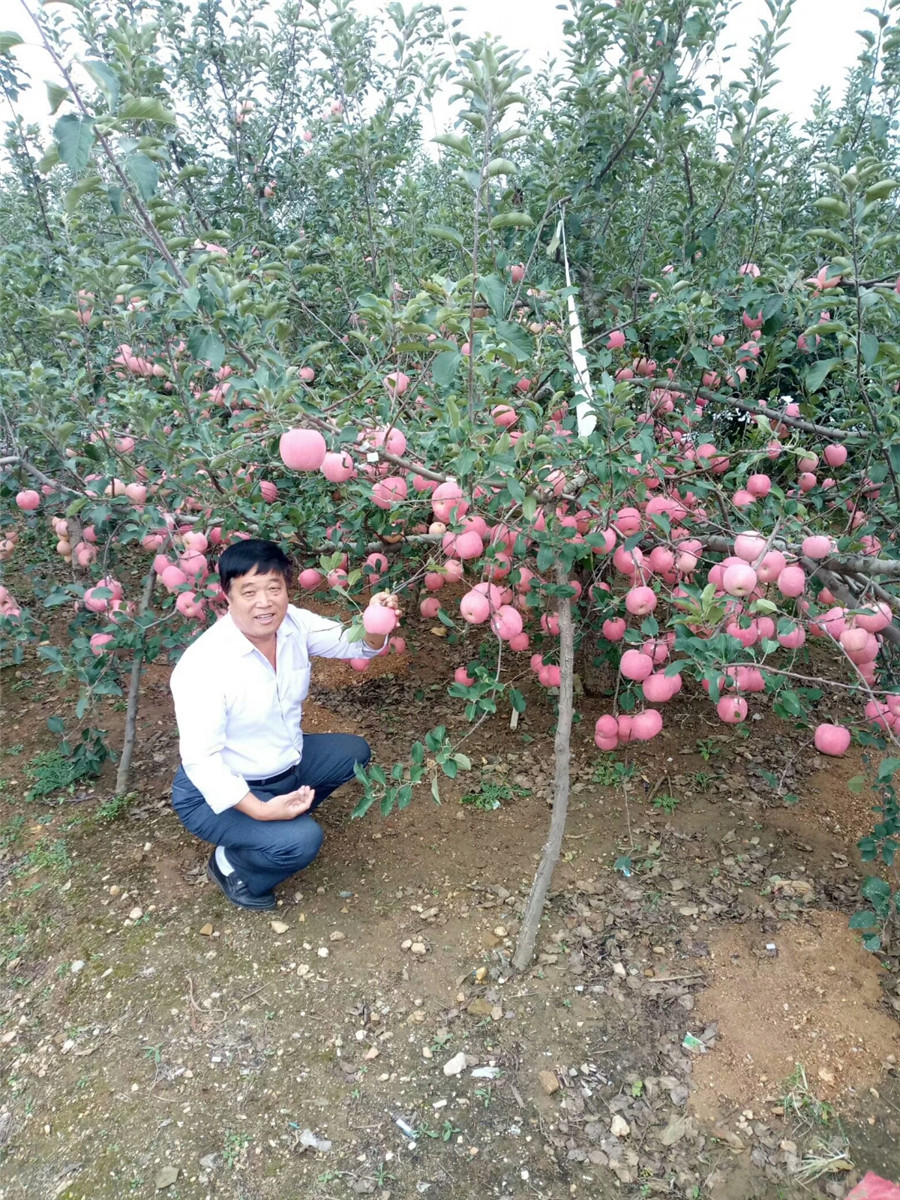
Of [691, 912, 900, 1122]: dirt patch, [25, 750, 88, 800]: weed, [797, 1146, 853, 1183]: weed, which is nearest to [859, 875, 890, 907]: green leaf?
[691, 912, 900, 1122]: dirt patch

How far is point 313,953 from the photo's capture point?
2150 mm

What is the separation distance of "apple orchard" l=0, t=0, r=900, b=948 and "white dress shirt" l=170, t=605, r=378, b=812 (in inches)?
10.3

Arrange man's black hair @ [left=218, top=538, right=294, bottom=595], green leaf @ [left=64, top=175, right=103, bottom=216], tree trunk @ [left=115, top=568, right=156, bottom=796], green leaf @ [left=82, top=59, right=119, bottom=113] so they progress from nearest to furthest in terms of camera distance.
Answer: green leaf @ [left=82, top=59, right=119, bottom=113] → green leaf @ [left=64, top=175, right=103, bottom=216] → man's black hair @ [left=218, top=538, right=294, bottom=595] → tree trunk @ [left=115, top=568, right=156, bottom=796]

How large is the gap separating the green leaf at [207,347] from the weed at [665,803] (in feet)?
6.71

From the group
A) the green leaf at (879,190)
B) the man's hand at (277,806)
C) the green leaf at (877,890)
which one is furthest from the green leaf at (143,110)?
the green leaf at (877,890)

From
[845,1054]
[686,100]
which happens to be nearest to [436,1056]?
[845,1054]

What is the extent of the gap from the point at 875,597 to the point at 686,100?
72.9 inches

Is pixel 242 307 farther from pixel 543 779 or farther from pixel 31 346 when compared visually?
pixel 31 346

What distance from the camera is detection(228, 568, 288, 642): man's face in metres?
2.00

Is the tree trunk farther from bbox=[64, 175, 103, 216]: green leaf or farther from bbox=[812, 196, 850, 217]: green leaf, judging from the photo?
bbox=[812, 196, 850, 217]: green leaf

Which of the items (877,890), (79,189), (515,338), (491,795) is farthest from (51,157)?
(877,890)

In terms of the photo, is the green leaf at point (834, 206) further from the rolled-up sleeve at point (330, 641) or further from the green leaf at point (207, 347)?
the rolled-up sleeve at point (330, 641)

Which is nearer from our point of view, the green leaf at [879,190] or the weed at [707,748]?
the green leaf at [879,190]

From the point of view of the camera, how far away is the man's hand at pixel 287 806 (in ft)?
7.07
